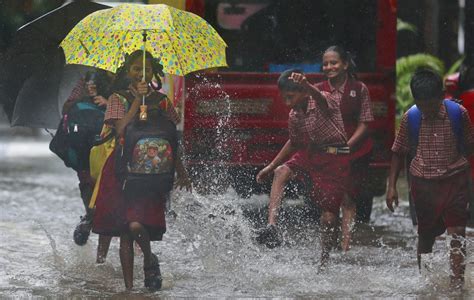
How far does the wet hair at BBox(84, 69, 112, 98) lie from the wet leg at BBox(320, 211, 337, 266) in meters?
2.03

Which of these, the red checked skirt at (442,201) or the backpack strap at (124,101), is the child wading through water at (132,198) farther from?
the red checked skirt at (442,201)

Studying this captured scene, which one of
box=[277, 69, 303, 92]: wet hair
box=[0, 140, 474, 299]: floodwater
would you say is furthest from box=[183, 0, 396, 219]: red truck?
box=[277, 69, 303, 92]: wet hair

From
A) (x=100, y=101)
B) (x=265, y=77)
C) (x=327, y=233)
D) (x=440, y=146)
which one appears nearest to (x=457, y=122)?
(x=440, y=146)

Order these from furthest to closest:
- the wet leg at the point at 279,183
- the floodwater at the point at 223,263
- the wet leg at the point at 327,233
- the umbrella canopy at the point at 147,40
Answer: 1. the wet leg at the point at 279,183
2. the wet leg at the point at 327,233
3. the floodwater at the point at 223,263
4. the umbrella canopy at the point at 147,40

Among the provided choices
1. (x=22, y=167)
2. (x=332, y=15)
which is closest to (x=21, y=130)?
(x=22, y=167)

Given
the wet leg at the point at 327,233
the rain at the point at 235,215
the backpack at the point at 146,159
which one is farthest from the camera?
the wet leg at the point at 327,233

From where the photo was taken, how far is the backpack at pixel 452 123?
875cm

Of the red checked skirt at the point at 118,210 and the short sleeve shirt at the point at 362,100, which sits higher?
the short sleeve shirt at the point at 362,100

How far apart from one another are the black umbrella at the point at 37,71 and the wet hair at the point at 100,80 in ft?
1.41

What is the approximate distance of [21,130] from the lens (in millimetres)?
37875

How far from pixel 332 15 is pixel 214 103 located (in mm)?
1718

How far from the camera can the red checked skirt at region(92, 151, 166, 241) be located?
337 inches

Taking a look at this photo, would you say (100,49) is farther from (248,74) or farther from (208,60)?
(248,74)

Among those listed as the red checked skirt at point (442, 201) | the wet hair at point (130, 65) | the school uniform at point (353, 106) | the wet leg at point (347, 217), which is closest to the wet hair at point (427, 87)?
the red checked skirt at point (442, 201)
